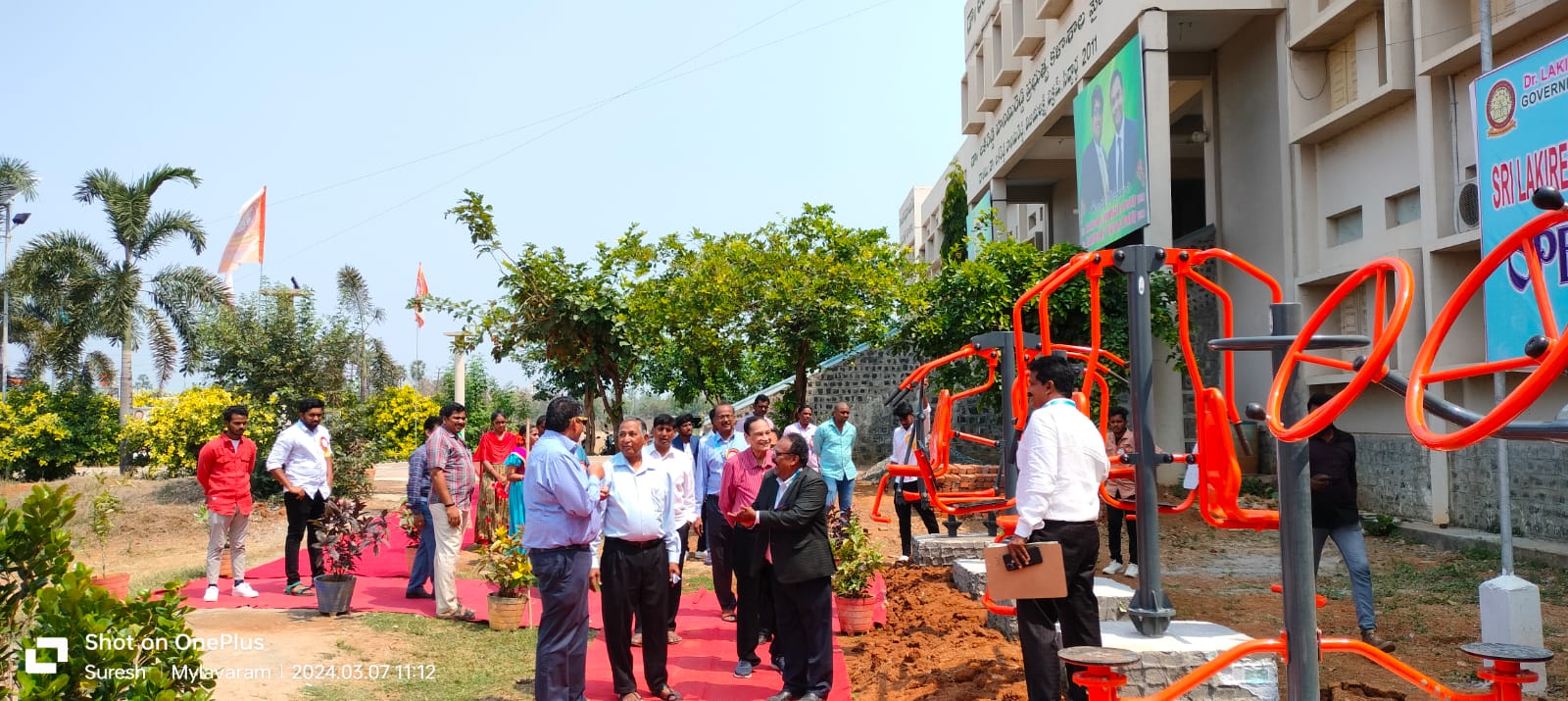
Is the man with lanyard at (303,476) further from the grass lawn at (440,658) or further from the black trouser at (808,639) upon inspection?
the black trouser at (808,639)

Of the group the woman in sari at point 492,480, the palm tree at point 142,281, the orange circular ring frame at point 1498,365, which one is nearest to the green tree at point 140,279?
the palm tree at point 142,281

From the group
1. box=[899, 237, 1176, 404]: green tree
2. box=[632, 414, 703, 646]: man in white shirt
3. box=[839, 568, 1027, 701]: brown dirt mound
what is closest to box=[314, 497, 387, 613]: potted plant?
box=[632, 414, 703, 646]: man in white shirt

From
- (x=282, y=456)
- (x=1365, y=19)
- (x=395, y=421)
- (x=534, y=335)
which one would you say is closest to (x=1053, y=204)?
(x=1365, y=19)

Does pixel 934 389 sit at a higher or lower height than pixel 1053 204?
lower

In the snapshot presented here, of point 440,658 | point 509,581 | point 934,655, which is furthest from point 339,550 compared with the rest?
point 934,655

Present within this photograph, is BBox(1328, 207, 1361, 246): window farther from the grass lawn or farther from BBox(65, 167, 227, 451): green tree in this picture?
BBox(65, 167, 227, 451): green tree

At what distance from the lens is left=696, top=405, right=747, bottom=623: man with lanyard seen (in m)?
8.02

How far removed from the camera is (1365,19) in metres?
12.6

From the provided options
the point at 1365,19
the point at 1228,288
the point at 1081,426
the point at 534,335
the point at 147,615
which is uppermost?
the point at 1365,19

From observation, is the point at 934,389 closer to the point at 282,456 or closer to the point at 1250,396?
the point at 1250,396

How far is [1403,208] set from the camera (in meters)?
12.3

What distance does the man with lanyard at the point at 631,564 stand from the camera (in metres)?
5.68

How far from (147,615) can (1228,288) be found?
15.7 m

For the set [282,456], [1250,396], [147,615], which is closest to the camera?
[147,615]
